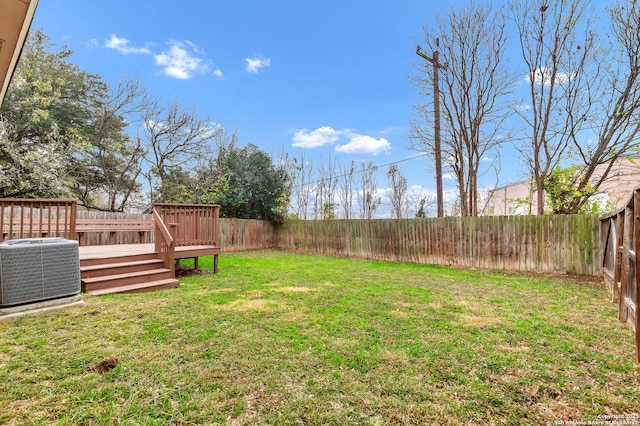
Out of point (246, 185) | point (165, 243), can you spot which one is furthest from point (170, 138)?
point (165, 243)

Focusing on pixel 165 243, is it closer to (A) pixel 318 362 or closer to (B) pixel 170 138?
(A) pixel 318 362

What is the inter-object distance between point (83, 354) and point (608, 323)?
5.22 m

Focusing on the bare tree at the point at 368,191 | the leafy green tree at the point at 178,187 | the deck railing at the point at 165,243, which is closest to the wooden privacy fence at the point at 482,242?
the bare tree at the point at 368,191

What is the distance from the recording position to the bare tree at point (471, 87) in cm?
768

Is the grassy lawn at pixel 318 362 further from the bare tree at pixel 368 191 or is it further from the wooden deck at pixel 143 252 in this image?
the bare tree at pixel 368 191

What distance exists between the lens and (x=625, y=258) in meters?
3.27

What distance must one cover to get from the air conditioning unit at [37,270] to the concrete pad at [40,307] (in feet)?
0.17

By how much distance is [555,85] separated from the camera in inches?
270

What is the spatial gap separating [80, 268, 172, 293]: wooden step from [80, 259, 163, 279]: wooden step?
0.09m

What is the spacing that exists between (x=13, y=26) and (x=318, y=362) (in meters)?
3.07

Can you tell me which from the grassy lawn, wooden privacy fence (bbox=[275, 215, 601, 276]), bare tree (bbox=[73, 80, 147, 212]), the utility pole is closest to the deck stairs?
the grassy lawn

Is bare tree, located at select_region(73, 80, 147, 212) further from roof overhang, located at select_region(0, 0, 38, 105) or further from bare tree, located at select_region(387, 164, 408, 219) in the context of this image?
bare tree, located at select_region(387, 164, 408, 219)

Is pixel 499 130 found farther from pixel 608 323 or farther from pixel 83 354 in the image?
pixel 83 354

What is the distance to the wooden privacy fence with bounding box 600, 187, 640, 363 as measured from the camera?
2.29m
